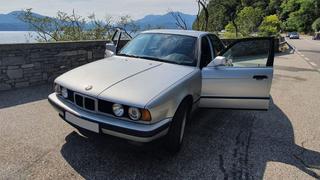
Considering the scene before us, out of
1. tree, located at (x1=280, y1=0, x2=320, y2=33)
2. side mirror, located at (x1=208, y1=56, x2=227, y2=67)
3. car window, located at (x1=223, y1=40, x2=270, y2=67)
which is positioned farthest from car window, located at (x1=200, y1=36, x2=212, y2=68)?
tree, located at (x1=280, y1=0, x2=320, y2=33)

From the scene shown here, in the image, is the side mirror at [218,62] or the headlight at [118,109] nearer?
the headlight at [118,109]

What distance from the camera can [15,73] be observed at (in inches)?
258

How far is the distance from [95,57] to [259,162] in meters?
6.23

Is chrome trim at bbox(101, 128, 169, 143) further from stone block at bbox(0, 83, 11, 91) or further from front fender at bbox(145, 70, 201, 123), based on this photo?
stone block at bbox(0, 83, 11, 91)

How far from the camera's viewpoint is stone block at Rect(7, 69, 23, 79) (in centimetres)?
644

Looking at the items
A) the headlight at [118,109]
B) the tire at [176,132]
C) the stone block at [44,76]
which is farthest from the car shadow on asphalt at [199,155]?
the stone block at [44,76]

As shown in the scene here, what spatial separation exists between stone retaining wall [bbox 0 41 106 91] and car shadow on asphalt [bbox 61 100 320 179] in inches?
126

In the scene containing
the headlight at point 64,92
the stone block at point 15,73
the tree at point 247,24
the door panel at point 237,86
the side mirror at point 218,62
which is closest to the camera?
the headlight at point 64,92

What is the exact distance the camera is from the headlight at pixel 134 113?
3080 millimetres

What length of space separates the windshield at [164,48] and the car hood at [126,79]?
20cm

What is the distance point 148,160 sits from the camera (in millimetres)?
3576

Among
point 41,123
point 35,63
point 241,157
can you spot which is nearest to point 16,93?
point 35,63

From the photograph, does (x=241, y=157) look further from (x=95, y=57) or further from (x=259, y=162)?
(x=95, y=57)

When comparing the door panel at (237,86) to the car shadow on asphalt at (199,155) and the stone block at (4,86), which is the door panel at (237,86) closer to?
the car shadow on asphalt at (199,155)
